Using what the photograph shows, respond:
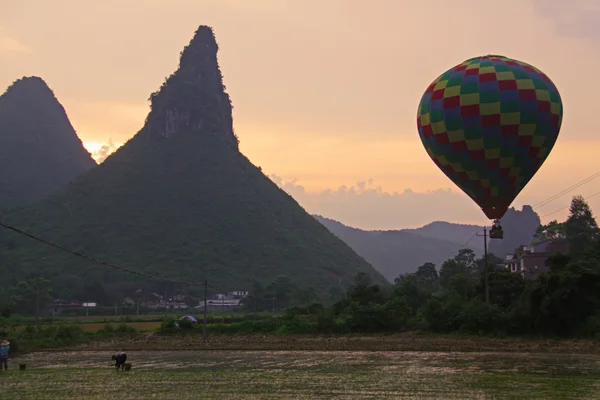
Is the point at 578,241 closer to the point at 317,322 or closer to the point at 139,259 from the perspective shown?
the point at 317,322

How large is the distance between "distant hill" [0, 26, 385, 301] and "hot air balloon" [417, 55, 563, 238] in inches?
3530

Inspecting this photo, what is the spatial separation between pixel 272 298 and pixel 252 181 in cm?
7744

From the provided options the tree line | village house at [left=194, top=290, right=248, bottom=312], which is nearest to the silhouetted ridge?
village house at [left=194, top=290, right=248, bottom=312]

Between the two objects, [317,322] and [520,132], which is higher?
[520,132]

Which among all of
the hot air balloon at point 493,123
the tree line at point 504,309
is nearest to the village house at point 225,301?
the tree line at point 504,309

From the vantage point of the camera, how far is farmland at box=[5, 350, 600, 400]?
800 inches

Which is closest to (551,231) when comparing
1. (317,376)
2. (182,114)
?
(317,376)

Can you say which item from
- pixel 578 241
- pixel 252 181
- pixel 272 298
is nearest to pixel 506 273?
pixel 578 241

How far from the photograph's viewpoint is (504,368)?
26.4m

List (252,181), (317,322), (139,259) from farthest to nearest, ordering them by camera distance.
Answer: (252,181) < (139,259) < (317,322)

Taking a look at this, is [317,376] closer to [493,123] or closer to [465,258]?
[493,123]

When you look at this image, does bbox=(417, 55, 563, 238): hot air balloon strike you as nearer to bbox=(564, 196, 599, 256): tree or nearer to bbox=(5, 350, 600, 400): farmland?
bbox=(5, 350, 600, 400): farmland

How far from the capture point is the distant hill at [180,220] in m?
129

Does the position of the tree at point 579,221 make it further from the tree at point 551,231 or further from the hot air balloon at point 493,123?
the hot air balloon at point 493,123
